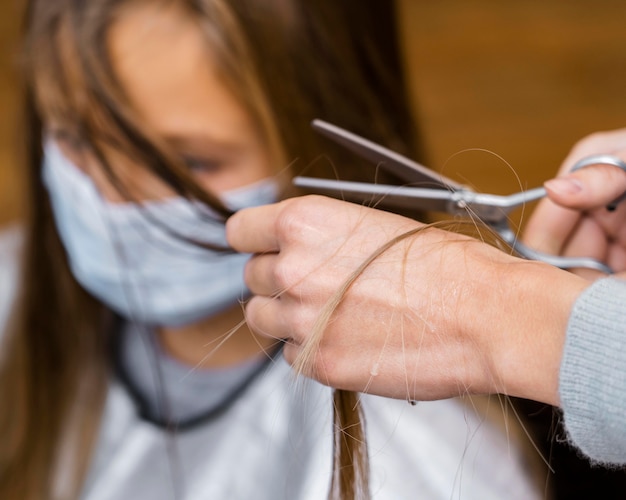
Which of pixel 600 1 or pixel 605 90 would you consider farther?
pixel 600 1

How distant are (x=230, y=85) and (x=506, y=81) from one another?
1.31 meters

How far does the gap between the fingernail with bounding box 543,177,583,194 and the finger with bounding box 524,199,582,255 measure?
7 cm

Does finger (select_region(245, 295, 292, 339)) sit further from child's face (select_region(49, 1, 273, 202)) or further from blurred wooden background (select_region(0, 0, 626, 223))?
blurred wooden background (select_region(0, 0, 626, 223))

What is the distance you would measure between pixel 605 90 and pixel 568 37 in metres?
0.26

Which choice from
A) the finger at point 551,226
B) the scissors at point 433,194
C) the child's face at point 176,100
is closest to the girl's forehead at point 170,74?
the child's face at point 176,100

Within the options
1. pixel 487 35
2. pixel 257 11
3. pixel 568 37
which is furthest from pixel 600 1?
pixel 257 11

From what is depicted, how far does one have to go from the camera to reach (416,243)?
489 millimetres

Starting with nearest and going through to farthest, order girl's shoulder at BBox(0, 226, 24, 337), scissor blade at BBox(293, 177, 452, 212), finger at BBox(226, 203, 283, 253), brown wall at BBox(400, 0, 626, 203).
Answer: finger at BBox(226, 203, 283, 253), scissor blade at BBox(293, 177, 452, 212), girl's shoulder at BBox(0, 226, 24, 337), brown wall at BBox(400, 0, 626, 203)

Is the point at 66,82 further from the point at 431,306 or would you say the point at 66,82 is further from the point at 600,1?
the point at 600,1

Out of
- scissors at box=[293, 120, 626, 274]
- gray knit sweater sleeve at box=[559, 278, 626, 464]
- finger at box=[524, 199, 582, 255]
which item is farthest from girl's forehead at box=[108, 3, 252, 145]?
gray knit sweater sleeve at box=[559, 278, 626, 464]

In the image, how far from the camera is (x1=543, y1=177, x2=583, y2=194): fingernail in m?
0.62

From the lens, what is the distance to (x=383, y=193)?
0.65 metres

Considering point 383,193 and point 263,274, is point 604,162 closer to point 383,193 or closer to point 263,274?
point 383,193

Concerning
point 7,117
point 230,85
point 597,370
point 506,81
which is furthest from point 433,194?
point 7,117
